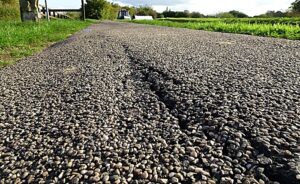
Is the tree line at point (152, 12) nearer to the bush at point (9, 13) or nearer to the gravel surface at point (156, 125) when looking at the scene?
the bush at point (9, 13)

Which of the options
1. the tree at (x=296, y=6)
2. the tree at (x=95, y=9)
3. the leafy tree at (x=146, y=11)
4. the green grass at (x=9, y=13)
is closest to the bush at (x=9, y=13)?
the green grass at (x=9, y=13)

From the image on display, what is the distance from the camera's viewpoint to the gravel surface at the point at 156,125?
1.57 meters

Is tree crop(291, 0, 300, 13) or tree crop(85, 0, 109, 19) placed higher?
tree crop(291, 0, 300, 13)

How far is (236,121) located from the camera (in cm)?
202

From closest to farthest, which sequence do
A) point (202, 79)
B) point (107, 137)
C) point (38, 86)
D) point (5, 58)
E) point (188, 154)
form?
1. point (188, 154)
2. point (107, 137)
3. point (202, 79)
4. point (38, 86)
5. point (5, 58)

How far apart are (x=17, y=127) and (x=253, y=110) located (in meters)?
1.65

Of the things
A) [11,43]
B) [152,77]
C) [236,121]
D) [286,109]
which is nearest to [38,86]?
[152,77]

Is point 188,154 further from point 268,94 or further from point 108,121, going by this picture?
point 268,94

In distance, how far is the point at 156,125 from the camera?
2.11 meters

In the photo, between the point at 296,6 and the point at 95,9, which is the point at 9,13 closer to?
the point at 95,9

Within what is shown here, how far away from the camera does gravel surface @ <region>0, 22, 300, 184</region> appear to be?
157cm

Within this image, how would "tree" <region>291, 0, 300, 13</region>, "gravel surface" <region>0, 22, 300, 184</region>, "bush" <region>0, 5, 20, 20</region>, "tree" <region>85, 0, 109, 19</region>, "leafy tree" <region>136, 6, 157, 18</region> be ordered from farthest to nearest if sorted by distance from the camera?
"leafy tree" <region>136, 6, 157, 18</region> → "tree" <region>85, 0, 109, 19</region> → "tree" <region>291, 0, 300, 13</region> → "bush" <region>0, 5, 20, 20</region> → "gravel surface" <region>0, 22, 300, 184</region>

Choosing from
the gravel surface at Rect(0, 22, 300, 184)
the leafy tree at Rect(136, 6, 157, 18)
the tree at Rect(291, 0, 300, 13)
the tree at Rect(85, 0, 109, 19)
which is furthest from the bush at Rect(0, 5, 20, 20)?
the leafy tree at Rect(136, 6, 157, 18)

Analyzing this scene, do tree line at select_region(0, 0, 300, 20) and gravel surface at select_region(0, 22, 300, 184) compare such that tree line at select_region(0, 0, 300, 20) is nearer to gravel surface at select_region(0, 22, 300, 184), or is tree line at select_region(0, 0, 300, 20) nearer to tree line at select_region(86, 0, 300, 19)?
tree line at select_region(86, 0, 300, 19)
